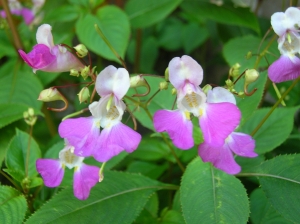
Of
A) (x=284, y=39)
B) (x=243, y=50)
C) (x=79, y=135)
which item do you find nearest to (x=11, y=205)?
(x=79, y=135)

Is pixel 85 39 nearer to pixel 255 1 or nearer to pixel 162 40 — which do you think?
pixel 162 40

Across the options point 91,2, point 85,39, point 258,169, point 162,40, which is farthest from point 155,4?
point 258,169

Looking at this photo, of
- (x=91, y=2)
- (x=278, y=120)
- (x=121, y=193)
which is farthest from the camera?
(x=91, y=2)

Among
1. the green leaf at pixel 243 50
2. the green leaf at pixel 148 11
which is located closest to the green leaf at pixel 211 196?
the green leaf at pixel 243 50

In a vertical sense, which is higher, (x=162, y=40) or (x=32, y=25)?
(x=32, y=25)

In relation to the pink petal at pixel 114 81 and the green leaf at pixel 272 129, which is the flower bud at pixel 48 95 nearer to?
the pink petal at pixel 114 81

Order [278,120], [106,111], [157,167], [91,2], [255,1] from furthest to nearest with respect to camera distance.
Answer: [255,1] < [91,2] < [157,167] < [278,120] < [106,111]

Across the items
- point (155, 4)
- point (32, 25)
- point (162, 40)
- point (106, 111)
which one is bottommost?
point (162, 40)
